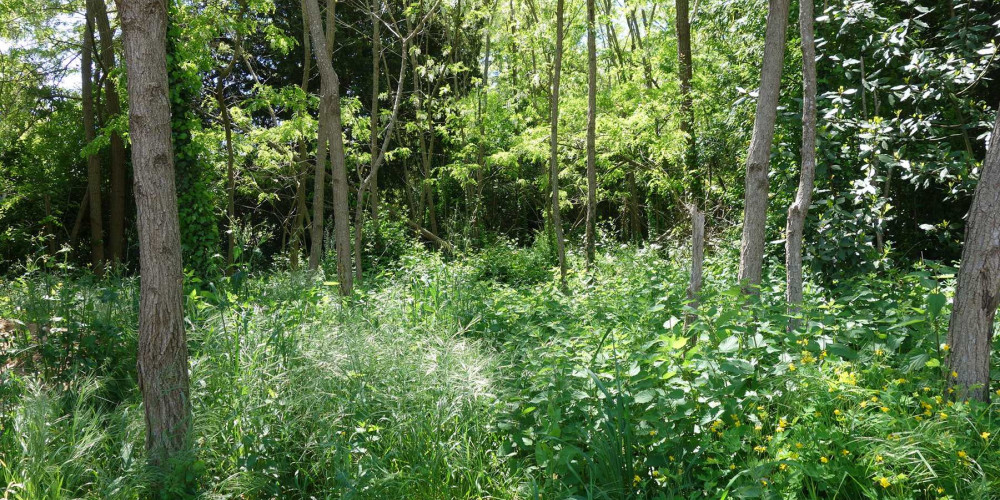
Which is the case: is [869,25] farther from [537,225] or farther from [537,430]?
[537,225]

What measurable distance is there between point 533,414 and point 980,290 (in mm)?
2343

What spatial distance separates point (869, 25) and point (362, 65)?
12876mm

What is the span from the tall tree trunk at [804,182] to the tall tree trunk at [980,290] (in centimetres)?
122

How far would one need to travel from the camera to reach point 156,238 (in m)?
3.11

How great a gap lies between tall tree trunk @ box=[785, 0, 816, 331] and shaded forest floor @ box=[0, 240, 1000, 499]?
0.36m

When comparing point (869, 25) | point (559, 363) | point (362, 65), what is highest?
point (362, 65)

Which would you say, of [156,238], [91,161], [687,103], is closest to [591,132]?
[687,103]

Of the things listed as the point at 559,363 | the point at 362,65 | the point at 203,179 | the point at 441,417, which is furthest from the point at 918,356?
the point at 362,65

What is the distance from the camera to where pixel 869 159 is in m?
5.71

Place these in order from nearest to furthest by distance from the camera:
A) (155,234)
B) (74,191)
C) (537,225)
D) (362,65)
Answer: (155,234) → (74,191) → (362,65) → (537,225)

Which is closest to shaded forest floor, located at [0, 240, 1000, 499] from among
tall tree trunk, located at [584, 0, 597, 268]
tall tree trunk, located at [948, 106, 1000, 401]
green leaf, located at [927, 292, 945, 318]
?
green leaf, located at [927, 292, 945, 318]

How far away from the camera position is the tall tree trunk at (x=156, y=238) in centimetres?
304

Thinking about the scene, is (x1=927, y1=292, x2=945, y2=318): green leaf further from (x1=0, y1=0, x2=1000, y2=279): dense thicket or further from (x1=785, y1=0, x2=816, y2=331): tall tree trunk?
(x1=0, y1=0, x2=1000, y2=279): dense thicket

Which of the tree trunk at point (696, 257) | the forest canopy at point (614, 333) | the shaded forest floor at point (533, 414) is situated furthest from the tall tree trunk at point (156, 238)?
the tree trunk at point (696, 257)
